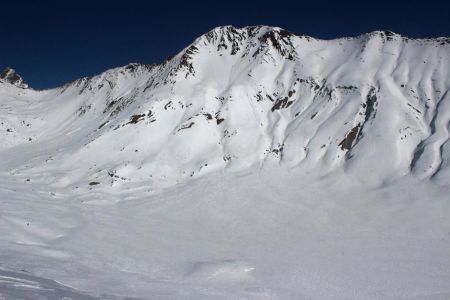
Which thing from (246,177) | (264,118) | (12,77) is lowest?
(246,177)

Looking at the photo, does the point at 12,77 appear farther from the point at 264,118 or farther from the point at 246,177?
the point at 246,177

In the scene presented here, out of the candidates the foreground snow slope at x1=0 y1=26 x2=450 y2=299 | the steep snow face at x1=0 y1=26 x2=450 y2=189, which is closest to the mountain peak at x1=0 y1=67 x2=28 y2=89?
the foreground snow slope at x1=0 y1=26 x2=450 y2=299

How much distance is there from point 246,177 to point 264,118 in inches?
570

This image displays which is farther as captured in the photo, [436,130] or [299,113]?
[299,113]

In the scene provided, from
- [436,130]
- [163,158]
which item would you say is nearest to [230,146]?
[163,158]

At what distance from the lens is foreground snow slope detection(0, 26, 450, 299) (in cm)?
1919

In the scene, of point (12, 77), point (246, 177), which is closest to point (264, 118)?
point (246, 177)

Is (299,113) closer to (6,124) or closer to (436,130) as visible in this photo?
(436,130)

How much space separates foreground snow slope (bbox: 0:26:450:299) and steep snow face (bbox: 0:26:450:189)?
9.0 inches

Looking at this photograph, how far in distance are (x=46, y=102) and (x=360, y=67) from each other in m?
71.4

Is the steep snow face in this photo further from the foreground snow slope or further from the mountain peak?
the mountain peak

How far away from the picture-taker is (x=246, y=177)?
136 ft

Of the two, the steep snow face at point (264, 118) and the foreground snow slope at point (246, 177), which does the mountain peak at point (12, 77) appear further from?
the steep snow face at point (264, 118)

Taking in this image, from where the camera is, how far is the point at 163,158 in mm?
46156
